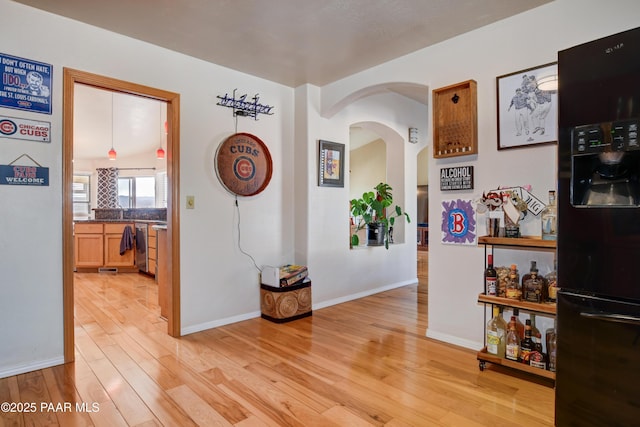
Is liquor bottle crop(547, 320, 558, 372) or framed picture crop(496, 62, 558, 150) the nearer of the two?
liquor bottle crop(547, 320, 558, 372)

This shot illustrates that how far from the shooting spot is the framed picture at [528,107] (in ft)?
7.32

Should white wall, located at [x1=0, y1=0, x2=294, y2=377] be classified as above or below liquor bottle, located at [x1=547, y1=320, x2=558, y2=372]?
above

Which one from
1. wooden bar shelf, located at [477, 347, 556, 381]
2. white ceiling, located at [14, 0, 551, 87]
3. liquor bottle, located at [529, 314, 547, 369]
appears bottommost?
wooden bar shelf, located at [477, 347, 556, 381]

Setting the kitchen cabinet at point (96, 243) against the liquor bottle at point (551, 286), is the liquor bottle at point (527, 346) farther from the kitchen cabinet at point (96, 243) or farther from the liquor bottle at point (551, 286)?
the kitchen cabinet at point (96, 243)

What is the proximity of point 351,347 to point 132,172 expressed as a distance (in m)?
7.90

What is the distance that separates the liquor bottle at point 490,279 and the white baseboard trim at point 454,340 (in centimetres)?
54

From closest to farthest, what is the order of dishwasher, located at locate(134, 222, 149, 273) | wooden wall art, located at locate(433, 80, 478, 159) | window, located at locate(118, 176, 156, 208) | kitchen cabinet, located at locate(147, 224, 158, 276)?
wooden wall art, located at locate(433, 80, 478, 159), kitchen cabinet, located at locate(147, 224, 158, 276), dishwasher, located at locate(134, 222, 149, 273), window, located at locate(118, 176, 156, 208)

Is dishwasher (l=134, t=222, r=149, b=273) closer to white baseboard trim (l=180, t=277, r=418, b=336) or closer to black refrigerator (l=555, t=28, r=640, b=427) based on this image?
white baseboard trim (l=180, t=277, r=418, b=336)

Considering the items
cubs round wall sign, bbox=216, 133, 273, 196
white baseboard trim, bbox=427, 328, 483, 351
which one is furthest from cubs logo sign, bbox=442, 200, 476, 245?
cubs round wall sign, bbox=216, 133, 273, 196

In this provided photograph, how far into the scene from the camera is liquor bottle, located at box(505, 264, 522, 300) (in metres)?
2.16

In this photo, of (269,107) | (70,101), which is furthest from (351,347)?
(70,101)

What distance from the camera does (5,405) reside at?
1.87m

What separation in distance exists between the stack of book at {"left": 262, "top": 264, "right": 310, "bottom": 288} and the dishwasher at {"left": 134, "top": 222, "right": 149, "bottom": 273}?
2934 millimetres

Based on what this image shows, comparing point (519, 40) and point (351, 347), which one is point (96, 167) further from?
point (519, 40)
